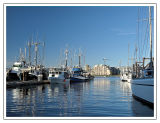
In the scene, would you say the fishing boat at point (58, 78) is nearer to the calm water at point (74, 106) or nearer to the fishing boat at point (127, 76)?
the fishing boat at point (127, 76)

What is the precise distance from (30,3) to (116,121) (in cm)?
663

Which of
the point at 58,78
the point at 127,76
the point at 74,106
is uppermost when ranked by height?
the point at 74,106

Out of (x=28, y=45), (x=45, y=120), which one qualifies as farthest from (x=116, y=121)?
(x=28, y=45)

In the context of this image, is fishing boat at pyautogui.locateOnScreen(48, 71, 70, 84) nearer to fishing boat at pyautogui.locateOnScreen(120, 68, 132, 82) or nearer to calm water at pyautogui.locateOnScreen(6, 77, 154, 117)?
fishing boat at pyautogui.locateOnScreen(120, 68, 132, 82)

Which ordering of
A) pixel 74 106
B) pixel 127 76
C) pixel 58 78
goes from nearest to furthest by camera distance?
pixel 74 106, pixel 58 78, pixel 127 76

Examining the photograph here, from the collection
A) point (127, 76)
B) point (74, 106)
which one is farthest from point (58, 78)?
point (74, 106)

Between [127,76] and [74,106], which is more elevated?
[74,106]

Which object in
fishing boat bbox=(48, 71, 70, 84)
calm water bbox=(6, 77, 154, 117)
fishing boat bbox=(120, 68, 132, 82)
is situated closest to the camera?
calm water bbox=(6, 77, 154, 117)

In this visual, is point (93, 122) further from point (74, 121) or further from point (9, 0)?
point (9, 0)

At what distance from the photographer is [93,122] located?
25.6 ft

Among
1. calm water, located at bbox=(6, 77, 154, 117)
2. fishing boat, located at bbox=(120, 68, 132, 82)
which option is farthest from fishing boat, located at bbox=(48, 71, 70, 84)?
calm water, located at bbox=(6, 77, 154, 117)

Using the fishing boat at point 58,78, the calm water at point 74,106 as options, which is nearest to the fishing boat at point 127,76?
the fishing boat at point 58,78

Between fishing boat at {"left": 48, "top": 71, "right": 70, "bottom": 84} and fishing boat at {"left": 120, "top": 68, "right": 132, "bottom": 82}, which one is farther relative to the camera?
fishing boat at {"left": 120, "top": 68, "right": 132, "bottom": 82}

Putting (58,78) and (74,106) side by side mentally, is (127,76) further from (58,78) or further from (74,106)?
(74,106)
